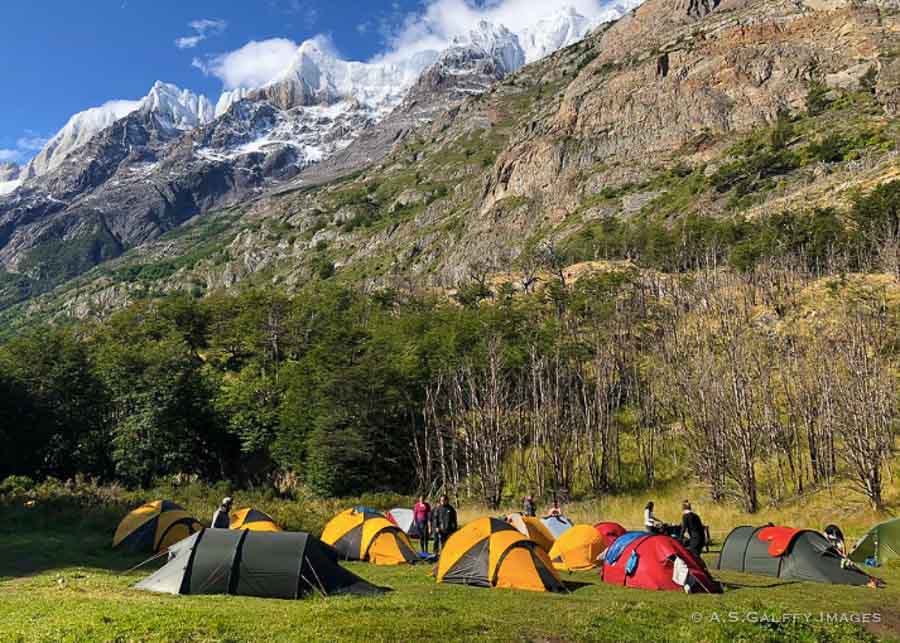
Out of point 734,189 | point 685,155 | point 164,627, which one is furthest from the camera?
point 685,155

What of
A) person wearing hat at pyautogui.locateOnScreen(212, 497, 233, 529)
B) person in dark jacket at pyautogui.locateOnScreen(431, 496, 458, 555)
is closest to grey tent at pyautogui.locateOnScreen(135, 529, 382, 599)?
person wearing hat at pyautogui.locateOnScreen(212, 497, 233, 529)

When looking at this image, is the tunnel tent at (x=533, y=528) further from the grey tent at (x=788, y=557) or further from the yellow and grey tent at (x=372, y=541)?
the grey tent at (x=788, y=557)

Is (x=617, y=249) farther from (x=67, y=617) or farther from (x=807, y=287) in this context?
(x=67, y=617)

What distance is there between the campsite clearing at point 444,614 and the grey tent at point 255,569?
587 millimetres

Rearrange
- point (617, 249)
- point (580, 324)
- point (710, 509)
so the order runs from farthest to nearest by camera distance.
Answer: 1. point (617, 249)
2. point (580, 324)
3. point (710, 509)

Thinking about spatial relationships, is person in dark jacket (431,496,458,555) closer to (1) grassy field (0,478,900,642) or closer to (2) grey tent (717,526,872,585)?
(1) grassy field (0,478,900,642)

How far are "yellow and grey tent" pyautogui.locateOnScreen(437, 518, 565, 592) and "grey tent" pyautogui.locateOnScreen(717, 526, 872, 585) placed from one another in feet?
24.6

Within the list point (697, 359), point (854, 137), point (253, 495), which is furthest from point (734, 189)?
point (253, 495)

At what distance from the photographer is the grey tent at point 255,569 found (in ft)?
44.9

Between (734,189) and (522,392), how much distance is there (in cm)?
7155

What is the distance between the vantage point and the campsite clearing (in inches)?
384

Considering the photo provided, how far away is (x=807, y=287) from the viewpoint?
1997 inches

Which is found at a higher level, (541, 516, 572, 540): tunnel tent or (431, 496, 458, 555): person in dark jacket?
(431, 496, 458, 555): person in dark jacket

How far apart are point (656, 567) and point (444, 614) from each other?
7.38 m
